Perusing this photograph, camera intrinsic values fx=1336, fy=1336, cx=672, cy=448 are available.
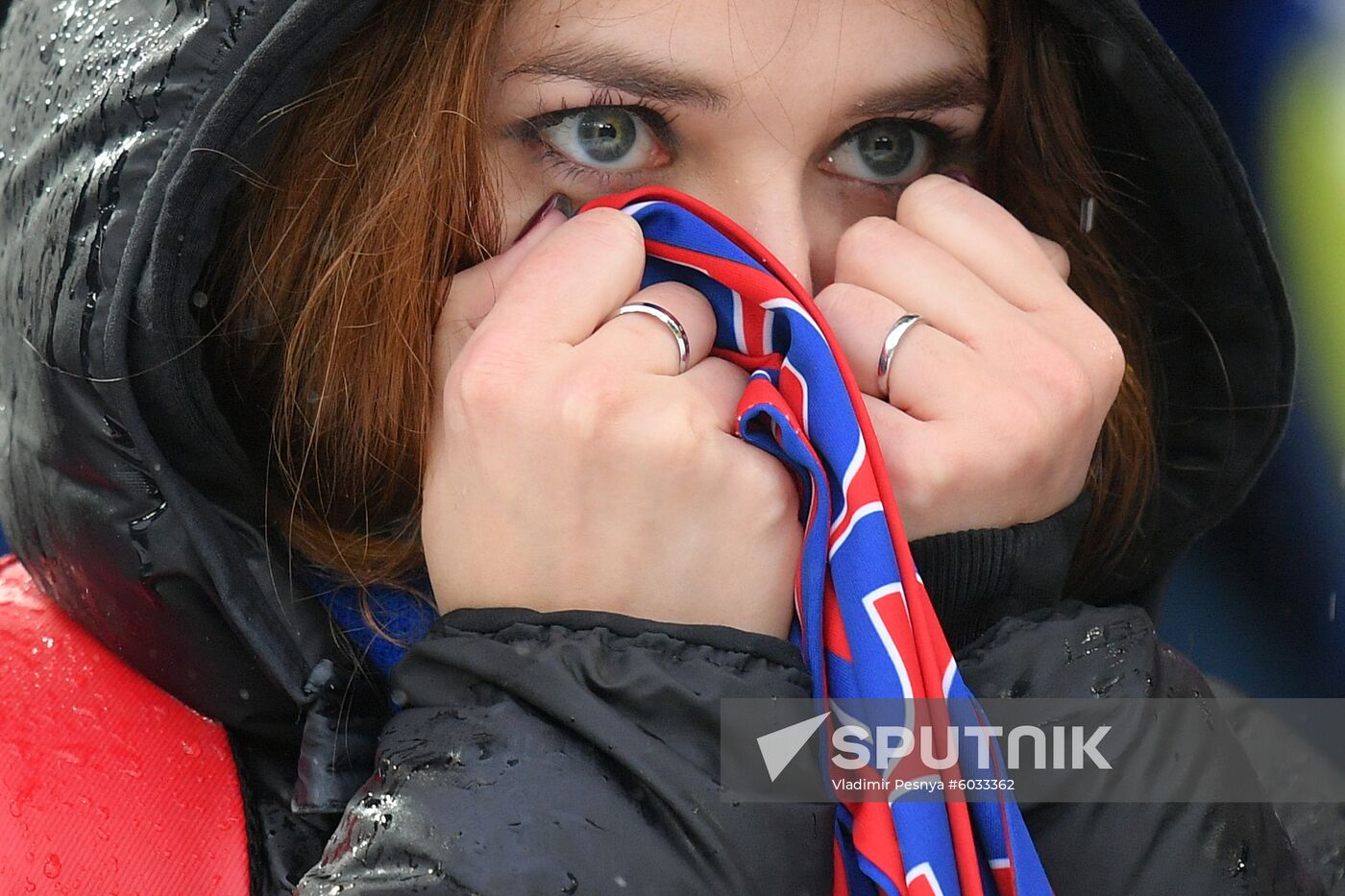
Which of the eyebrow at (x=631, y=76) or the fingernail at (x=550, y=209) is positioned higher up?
the eyebrow at (x=631, y=76)

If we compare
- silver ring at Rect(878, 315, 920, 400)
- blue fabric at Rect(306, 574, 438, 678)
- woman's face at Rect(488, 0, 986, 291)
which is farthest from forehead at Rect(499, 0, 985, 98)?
blue fabric at Rect(306, 574, 438, 678)

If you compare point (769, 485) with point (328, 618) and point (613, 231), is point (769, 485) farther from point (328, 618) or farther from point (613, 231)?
point (328, 618)

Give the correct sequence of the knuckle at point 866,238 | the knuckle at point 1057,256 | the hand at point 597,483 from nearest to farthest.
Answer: the hand at point 597,483 < the knuckle at point 866,238 < the knuckle at point 1057,256

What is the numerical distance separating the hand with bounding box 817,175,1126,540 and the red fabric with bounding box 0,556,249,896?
0.70 meters

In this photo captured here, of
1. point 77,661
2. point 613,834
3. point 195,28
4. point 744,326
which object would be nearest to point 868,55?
point 744,326

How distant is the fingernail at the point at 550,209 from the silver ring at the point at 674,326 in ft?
0.57

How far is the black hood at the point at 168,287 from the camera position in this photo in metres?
1.16

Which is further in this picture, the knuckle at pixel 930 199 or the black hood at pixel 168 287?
the knuckle at pixel 930 199

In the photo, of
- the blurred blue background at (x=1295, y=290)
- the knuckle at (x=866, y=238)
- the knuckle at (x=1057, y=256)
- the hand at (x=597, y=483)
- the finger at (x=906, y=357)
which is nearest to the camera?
the hand at (x=597, y=483)

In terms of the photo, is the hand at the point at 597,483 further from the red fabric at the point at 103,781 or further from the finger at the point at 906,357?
the red fabric at the point at 103,781

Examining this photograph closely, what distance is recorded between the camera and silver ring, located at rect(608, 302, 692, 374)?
120cm

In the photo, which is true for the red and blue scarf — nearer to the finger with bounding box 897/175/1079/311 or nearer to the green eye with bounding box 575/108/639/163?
the green eye with bounding box 575/108/639/163

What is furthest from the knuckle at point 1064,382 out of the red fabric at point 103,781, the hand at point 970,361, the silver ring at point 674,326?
the red fabric at point 103,781

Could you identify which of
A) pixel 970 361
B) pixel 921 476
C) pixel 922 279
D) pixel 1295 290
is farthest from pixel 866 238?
pixel 1295 290
